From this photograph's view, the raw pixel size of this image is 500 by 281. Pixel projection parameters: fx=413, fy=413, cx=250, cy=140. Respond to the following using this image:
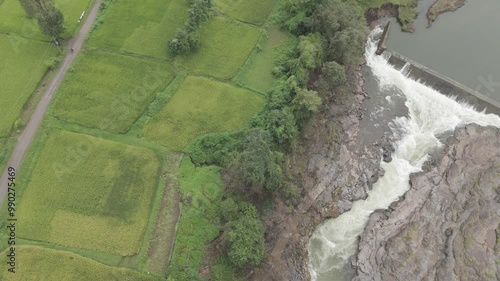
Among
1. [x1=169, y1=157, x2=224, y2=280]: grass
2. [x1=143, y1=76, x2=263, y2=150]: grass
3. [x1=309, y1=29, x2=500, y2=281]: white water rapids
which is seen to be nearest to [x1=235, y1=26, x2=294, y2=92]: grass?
[x1=143, y1=76, x2=263, y2=150]: grass

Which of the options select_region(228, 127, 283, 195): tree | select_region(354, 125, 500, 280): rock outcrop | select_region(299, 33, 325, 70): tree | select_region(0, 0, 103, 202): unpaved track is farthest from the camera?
select_region(299, 33, 325, 70): tree

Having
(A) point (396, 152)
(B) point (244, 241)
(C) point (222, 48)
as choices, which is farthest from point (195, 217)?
(A) point (396, 152)

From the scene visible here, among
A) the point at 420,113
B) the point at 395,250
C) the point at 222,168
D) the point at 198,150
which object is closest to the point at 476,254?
the point at 395,250

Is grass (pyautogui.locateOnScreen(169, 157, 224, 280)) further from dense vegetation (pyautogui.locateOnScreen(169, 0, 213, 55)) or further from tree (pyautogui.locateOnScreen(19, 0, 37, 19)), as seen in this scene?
tree (pyautogui.locateOnScreen(19, 0, 37, 19))

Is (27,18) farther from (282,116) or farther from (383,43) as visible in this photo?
(383,43)

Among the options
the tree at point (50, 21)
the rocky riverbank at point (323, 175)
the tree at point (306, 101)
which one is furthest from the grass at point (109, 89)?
the rocky riverbank at point (323, 175)
